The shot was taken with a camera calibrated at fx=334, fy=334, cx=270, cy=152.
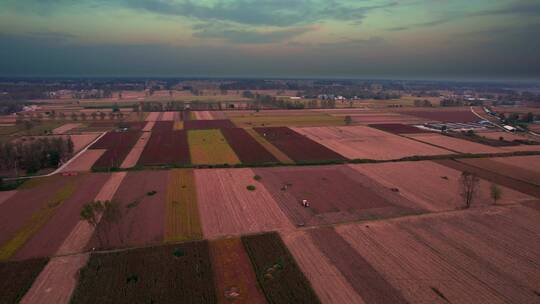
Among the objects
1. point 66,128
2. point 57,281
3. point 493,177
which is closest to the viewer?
point 57,281

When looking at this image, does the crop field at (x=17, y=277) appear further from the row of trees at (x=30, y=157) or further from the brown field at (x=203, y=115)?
the brown field at (x=203, y=115)

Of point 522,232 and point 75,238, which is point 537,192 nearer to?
point 522,232

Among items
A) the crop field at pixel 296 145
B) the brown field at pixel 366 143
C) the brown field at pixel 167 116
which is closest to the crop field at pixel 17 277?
the crop field at pixel 296 145

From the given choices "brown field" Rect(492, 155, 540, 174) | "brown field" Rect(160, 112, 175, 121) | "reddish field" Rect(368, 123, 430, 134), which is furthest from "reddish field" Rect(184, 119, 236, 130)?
"brown field" Rect(492, 155, 540, 174)

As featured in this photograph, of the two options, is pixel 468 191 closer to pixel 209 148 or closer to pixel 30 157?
pixel 209 148

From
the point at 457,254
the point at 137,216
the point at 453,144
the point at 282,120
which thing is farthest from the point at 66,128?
the point at 453,144

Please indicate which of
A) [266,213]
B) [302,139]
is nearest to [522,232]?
[266,213]
